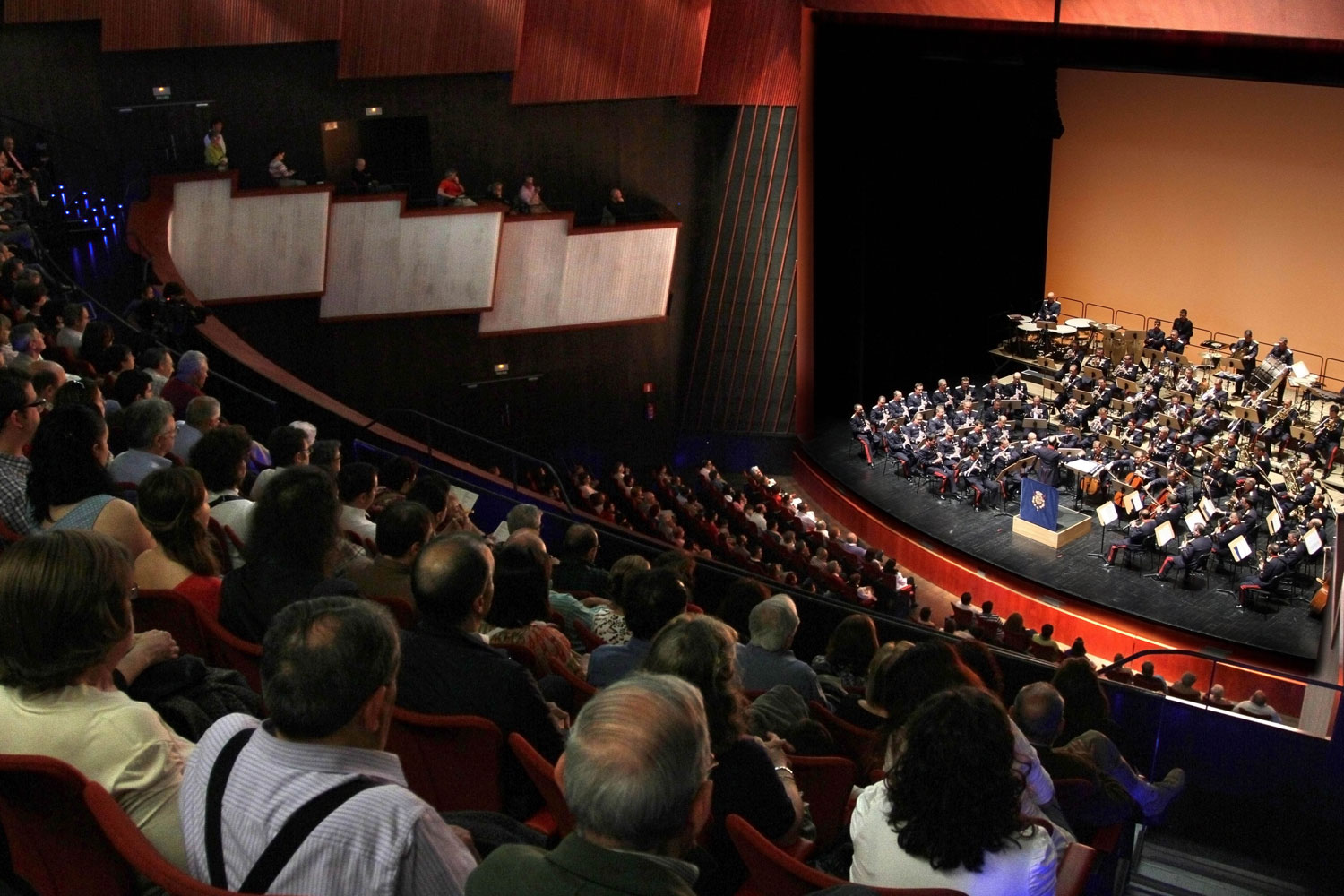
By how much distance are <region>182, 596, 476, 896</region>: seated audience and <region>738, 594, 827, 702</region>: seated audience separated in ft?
5.33

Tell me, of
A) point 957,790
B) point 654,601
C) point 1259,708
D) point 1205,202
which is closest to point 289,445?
point 654,601

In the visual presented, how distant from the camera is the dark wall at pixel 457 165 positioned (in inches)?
386

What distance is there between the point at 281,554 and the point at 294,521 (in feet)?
0.23

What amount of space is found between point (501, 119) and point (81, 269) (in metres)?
4.15

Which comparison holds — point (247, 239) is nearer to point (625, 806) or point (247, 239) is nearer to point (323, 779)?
point (323, 779)

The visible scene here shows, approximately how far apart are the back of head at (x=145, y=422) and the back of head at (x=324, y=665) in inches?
92.9

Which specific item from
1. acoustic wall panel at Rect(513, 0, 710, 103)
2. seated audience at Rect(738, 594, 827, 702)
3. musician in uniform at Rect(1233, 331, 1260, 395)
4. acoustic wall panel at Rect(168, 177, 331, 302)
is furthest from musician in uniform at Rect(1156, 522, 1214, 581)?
acoustic wall panel at Rect(168, 177, 331, 302)

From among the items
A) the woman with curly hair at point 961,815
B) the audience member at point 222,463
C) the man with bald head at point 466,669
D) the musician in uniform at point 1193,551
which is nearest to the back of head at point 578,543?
the audience member at point 222,463

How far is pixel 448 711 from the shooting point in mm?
2178

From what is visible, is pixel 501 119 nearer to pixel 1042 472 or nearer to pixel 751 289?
pixel 751 289

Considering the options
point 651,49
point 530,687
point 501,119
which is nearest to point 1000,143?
point 651,49

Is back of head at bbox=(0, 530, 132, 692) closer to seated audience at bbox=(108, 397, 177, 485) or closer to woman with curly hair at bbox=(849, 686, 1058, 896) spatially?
woman with curly hair at bbox=(849, 686, 1058, 896)

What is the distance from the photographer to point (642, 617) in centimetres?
285

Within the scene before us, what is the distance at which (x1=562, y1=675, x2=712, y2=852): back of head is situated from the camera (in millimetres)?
1241
